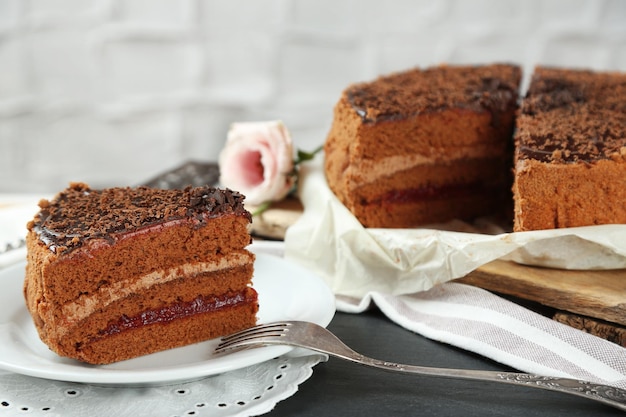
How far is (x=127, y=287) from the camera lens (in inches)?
92.2

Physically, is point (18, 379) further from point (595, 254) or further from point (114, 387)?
point (595, 254)

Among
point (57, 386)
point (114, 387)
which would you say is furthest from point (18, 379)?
point (114, 387)

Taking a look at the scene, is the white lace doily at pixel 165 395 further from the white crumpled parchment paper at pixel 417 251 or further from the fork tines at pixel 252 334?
the white crumpled parchment paper at pixel 417 251

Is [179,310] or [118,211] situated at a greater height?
[118,211]

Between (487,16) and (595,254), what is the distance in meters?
3.88

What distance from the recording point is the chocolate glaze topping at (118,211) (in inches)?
89.5

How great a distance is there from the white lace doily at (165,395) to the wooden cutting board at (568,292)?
0.90 metres

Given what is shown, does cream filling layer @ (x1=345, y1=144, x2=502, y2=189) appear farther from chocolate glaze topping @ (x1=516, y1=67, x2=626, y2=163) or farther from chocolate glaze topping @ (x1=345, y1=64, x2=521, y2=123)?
chocolate glaze topping @ (x1=516, y1=67, x2=626, y2=163)

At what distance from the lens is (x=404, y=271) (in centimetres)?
290

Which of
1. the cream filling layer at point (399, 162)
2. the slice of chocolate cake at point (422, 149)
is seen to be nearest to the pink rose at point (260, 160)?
the slice of chocolate cake at point (422, 149)

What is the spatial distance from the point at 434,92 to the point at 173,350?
1863mm

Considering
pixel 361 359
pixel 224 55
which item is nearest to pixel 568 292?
pixel 361 359

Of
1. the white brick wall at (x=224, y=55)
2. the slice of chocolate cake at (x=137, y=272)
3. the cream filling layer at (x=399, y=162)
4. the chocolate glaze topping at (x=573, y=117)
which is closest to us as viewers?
the slice of chocolate cake at (x=137, y=272)

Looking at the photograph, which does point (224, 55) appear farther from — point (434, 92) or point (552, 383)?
point (552, 383)
